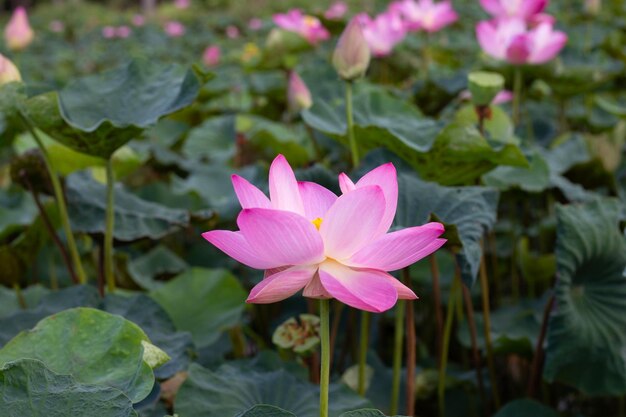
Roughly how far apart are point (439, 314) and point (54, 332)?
553 millimetres

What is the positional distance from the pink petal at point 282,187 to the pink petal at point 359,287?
0.21 feet

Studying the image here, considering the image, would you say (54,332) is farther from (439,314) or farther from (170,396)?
(439,314)

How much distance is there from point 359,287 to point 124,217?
643mm

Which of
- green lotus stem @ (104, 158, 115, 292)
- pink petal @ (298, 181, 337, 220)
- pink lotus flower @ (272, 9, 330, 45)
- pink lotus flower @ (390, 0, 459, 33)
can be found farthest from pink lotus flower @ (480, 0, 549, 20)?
pink petal @ (298, 181, 337, 220)

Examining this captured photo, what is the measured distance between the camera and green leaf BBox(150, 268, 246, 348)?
45.3 inches

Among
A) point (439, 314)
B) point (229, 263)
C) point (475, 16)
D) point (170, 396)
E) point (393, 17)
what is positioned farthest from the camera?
point (475, 16)

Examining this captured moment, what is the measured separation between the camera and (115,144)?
0.95 m

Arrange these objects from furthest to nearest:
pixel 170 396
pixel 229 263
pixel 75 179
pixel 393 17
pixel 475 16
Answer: pixel 475 16 → pixel 393 17 → pixel 229 263 → pixel 75 179 → pixel 170 396

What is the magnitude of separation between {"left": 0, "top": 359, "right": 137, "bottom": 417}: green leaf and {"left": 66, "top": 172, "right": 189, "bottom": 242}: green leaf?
1.62 feet

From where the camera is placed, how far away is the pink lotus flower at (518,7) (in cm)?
164

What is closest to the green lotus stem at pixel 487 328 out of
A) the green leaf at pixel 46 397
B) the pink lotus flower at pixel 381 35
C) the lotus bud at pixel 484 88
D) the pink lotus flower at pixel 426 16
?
the lotus bud at pixel 484 88

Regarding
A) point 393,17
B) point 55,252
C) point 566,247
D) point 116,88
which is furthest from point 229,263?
point 393,17

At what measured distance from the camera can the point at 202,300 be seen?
47.0 inches

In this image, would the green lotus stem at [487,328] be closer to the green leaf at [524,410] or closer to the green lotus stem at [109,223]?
the green leaf at [524,410]
